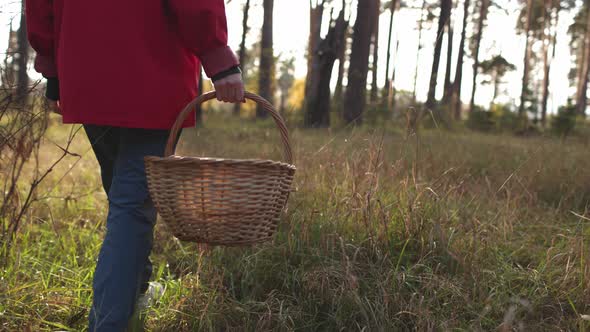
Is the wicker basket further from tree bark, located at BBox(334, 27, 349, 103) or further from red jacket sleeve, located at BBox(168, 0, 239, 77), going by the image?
tree bark, located at BBox(334, 27, 349, 103)

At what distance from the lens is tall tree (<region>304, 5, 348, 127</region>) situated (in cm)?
997

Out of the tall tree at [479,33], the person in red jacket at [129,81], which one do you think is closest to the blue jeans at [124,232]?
Result: the person in red jacket at [129,81]

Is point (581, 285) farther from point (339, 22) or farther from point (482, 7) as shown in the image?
point (482, 7)

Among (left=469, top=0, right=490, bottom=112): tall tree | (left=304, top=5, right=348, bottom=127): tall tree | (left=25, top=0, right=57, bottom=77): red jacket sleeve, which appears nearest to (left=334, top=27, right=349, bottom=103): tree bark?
(left=304, top=5, right=348, bottom=127): tall tree

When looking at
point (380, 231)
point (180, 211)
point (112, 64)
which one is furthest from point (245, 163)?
point (380, 231)

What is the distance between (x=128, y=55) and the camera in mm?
1641

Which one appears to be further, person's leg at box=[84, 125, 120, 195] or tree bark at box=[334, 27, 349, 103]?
tree bark at box=[334, 27, 349, 103]

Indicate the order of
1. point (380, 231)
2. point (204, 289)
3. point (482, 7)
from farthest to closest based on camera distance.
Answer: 1. point (482, 7)
2. point (380, 231)
3. point (204, 289)

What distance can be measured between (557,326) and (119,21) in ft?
5.78

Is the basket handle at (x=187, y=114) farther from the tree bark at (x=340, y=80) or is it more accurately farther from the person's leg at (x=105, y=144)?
the tree bark at (x=340, y=80)

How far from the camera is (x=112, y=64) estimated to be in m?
1.65

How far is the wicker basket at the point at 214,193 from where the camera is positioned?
1570 millimetres

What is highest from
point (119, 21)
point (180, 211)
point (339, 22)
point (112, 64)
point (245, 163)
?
point (339, 22)

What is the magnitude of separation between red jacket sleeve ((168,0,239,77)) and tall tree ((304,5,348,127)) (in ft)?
27.2
